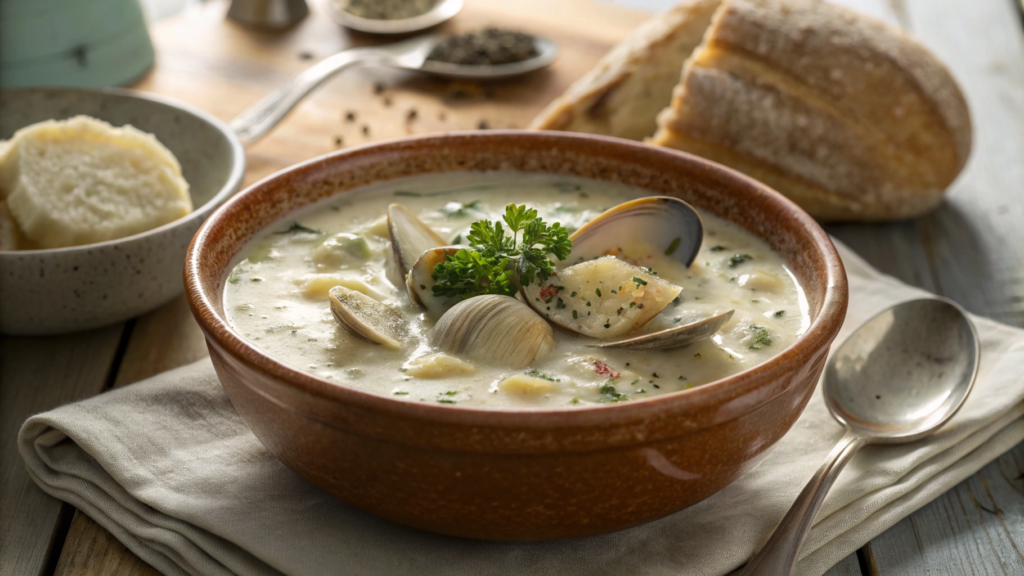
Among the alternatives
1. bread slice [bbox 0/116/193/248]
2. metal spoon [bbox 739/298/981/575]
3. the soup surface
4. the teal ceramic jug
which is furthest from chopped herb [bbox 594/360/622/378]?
the teal ceramic jug

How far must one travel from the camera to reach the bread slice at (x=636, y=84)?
11.4 ft

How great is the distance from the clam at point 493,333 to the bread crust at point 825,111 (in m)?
1.63

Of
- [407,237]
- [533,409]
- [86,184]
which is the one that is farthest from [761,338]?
[86,184]

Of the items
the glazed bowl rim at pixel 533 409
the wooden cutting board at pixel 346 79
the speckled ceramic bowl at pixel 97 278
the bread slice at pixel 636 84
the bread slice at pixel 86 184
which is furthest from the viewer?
the wooden cutting board at pixel 346 79

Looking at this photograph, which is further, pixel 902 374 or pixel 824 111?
pixel 824 111

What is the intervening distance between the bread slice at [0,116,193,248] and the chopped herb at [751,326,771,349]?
5.11 feet

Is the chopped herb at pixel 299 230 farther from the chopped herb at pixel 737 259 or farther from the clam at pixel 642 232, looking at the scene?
the chopped herb at pixel 737 259

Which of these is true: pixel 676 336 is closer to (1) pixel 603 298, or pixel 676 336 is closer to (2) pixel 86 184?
(1) pixel 603 298

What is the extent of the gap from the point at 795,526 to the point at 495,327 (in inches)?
26.5

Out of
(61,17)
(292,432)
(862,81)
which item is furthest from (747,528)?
(61,17)

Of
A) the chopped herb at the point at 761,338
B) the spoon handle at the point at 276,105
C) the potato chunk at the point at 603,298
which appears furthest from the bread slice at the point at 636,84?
the chopped herb at the point at 761,338

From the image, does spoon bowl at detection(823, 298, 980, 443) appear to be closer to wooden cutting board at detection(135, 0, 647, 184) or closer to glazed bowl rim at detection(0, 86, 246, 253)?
glazed bowl rim at detection(0, 86, 246, 253)

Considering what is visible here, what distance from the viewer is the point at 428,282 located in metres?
1.98

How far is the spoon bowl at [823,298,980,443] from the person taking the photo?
2.12 metres
